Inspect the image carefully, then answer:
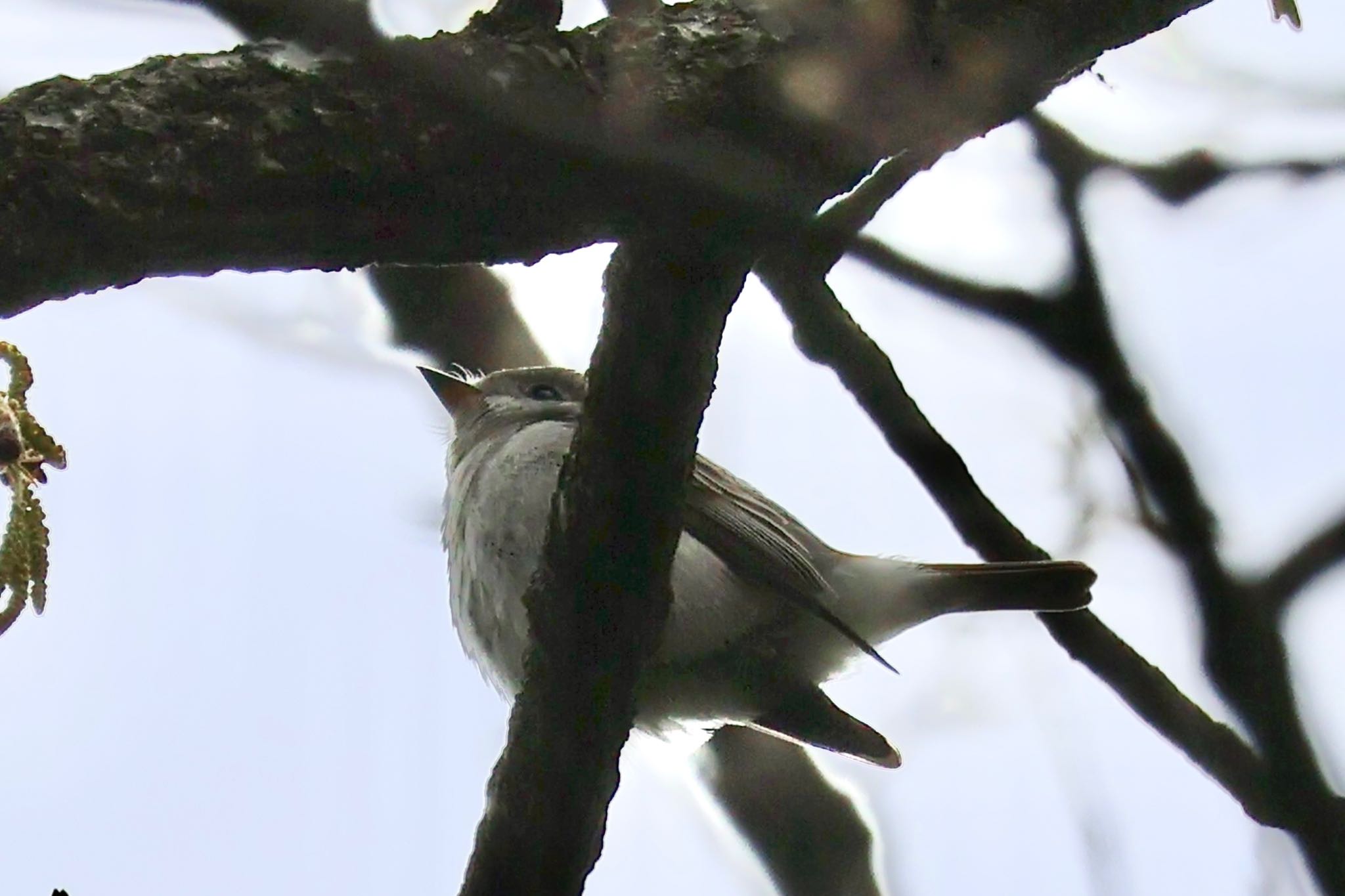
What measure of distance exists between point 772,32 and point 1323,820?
187cm

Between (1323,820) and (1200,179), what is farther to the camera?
(1200,179)

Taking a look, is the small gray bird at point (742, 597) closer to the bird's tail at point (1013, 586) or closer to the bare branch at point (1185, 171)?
the bird's tail at point (1013, 586)

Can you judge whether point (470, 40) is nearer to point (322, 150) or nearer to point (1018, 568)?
point (322, 150)

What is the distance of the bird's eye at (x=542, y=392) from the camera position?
4.85 meters

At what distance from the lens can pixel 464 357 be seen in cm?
478

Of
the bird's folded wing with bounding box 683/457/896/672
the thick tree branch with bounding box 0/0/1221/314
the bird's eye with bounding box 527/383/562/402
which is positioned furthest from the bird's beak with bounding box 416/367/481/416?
the thick tree branch with bounding box 0/0/1221/314

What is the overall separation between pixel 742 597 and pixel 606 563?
140 centimetres

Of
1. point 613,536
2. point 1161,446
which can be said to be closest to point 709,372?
point 613,536

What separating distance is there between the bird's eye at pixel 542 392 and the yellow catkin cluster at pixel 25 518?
2.95m

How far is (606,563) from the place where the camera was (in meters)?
2.62

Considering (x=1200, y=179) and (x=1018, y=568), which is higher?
(x=1200, y=179)

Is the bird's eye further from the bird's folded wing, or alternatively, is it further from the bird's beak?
the bird's folded wing

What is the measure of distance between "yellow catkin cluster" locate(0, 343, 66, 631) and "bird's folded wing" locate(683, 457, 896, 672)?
2.20m

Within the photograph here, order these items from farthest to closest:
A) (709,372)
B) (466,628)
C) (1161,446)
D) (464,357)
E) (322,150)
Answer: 1. (464,357)
2. (466,628)
3. (1161,446)
4. (709,372)
5. (322,150)
